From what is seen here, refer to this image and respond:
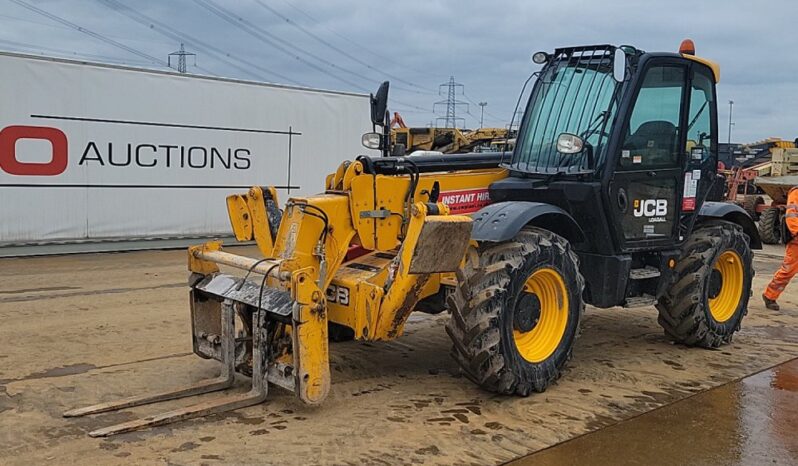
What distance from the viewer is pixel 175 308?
26.2 feet

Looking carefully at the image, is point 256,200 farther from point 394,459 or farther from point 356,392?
point 394,459

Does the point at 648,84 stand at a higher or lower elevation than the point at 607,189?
higher

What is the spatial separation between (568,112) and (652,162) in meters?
0.81

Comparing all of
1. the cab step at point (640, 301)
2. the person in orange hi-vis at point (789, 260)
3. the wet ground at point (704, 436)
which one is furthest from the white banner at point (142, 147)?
the wet ground at point (704, 436)

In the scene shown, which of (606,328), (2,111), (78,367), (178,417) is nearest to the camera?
(178,417)

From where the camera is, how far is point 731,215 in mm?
7414

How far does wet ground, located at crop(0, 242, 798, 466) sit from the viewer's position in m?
4.18

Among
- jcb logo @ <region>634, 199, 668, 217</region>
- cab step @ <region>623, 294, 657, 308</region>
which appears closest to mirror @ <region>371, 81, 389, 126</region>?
jcb logo @ <region>634, 199, 668, 217</region>

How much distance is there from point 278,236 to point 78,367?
180cm

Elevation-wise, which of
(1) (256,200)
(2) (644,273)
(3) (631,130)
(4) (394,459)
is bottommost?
(4) (394,459)

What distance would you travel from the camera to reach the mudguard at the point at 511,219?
5.06 m

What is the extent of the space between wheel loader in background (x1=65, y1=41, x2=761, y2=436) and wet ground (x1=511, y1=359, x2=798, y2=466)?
76 centimetres

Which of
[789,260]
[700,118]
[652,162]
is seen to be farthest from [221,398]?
[789,260]

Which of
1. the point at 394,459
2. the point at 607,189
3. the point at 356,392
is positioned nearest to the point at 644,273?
the point at 607,189
